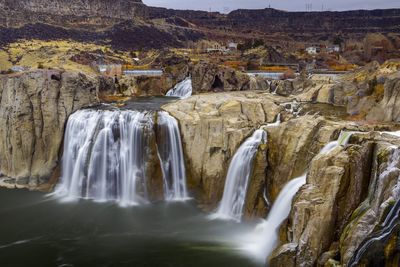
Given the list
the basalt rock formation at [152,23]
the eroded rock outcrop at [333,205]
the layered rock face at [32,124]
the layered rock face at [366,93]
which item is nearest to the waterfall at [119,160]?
the layered rock face at [32,124]

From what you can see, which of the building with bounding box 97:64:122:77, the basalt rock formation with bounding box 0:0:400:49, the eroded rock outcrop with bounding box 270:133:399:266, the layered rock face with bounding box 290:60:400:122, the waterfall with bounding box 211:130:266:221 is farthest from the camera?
the basalt rock formation with bounding box 0:0:400:49

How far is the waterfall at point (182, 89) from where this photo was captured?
5112cm

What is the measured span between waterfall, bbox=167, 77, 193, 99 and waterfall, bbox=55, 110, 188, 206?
62.0 ft

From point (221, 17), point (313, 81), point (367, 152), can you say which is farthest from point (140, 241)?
point (221, 17)

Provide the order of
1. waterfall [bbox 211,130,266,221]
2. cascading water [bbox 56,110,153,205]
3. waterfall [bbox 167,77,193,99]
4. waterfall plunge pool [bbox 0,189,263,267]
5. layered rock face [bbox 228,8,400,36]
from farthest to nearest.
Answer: layered rock face [bbox 228,8,400,36] < waterfall [bbox 167,77,193,99] < cascading water [bbox 56,110,153,205] < waterfall [bbox 211,130,266,221] < waterfall plunge pool [bbox 0,189,263,267]

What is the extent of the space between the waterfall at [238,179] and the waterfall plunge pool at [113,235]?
1.13m

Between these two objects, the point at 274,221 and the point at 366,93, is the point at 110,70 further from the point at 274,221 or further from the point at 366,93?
the point at 274,221

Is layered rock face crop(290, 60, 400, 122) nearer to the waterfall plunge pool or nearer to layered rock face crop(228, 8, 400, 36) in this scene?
the waterfall plunge pool

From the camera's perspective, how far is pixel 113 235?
976 inches

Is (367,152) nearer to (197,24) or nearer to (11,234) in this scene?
(11,234)

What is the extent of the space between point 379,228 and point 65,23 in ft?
387

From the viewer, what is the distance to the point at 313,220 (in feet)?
52.4

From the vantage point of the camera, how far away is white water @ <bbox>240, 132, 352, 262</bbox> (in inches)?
818

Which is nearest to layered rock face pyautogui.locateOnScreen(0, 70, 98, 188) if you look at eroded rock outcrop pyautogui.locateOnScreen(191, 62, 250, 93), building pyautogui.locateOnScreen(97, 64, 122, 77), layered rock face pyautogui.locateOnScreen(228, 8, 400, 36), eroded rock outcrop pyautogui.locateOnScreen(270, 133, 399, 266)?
eroded rock outcrop pyautogui.locateOnScreen(191, 62, 250, 93)
